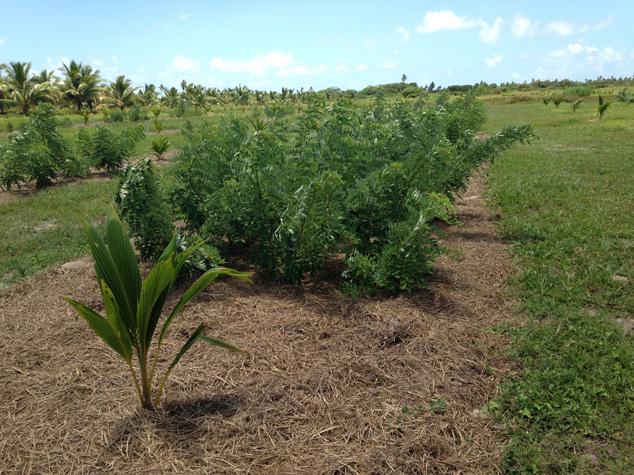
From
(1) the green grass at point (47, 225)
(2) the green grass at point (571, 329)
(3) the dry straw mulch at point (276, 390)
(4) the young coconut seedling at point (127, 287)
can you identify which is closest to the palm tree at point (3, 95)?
(1) the green grass at point (47, 225)

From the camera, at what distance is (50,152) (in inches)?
402

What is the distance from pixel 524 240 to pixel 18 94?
39501mm

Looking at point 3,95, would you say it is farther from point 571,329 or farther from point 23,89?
point 571,329

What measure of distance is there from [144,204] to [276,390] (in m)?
2.07

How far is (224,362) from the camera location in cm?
310

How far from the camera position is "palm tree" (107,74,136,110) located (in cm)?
4623

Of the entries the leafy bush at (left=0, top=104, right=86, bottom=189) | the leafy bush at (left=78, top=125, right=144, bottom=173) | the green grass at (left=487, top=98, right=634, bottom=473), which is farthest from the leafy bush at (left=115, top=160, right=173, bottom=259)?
the leafy bush at (left=78, top=125, right=144, bottom=173)

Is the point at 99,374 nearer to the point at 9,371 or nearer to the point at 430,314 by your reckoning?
the point at 9,371

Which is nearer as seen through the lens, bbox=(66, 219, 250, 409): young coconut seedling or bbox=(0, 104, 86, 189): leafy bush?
bbox=(66, 219, 250, 409): young coconut seedling

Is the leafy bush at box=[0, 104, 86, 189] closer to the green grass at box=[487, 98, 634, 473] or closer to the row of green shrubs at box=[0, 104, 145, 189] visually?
the row of green shrubs at box=[0, 104, 145, 189]

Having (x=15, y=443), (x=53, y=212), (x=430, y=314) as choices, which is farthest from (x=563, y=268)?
(x=53, y=212)

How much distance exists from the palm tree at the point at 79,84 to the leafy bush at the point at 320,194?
141 ft

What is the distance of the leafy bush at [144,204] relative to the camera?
13.3ft

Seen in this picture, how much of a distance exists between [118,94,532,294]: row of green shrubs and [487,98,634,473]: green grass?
41.3 inches
